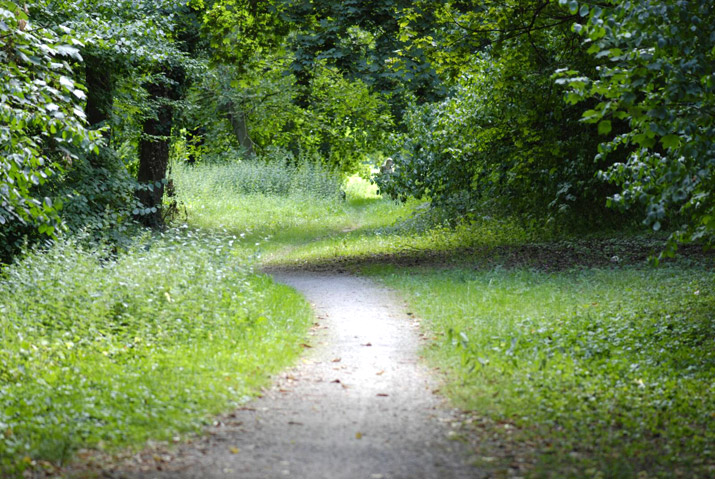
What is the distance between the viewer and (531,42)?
13016mm

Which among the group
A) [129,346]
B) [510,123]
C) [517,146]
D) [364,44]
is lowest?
[129,346]

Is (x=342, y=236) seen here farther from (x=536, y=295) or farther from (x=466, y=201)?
(x=536, y=295)

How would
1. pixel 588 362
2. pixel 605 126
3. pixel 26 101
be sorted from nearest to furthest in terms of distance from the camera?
1. pixel 605 126
2. pixel 588 362
3. pixel 26 101

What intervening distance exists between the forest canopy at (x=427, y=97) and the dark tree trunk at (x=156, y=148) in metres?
0.05

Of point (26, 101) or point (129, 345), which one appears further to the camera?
point (26, 101)

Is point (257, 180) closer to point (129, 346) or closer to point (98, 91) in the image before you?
point (98, 91)

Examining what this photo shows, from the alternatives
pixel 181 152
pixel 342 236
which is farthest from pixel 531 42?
pixel 181 152

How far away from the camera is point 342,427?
527cm

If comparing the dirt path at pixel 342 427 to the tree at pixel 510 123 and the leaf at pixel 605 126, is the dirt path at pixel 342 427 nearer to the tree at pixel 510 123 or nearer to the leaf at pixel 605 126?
the leaf at pixel 605 126

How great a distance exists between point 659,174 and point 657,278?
4.52 meters

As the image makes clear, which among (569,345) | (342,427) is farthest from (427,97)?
(342,427)

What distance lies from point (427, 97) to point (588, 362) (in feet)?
40.9

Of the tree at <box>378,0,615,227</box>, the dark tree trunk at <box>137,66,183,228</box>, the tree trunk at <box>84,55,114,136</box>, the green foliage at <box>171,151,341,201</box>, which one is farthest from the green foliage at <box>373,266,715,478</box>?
the green foliage at <box>171,151,341,201</box>

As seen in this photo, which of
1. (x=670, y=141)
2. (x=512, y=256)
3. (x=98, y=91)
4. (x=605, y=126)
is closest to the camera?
(x=605, y=126)
